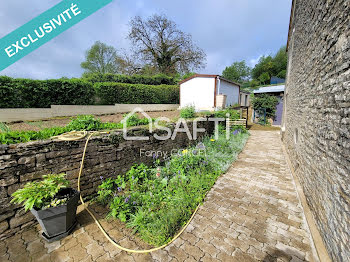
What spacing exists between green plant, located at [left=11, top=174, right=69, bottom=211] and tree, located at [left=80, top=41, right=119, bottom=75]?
2249cm

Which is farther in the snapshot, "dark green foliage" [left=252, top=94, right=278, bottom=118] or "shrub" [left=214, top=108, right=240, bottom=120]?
"dark green foliage" [left=252, top=94, right=278, bottom=118]

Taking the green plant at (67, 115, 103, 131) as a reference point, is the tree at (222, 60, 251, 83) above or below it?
above

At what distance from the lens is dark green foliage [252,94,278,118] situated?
43.5 feet

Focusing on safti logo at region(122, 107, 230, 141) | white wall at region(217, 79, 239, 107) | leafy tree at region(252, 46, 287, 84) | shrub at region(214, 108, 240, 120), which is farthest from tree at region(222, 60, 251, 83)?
safti logo at region(122, 107, 230, 141)

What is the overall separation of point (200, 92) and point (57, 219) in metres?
12.8

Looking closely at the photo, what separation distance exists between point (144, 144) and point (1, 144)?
2685 millimetres

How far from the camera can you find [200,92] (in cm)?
1345

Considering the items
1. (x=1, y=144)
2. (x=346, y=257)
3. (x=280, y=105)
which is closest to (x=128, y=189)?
(x=1, y=144)

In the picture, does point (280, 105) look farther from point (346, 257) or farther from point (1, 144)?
point (1, 144)

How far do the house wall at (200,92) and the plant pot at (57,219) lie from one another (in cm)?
1097

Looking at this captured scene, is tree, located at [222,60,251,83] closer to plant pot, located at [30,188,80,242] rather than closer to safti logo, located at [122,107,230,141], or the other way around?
safti logo, located at [122,107,230,141]

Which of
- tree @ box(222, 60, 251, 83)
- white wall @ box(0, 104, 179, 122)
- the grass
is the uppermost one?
tree @ box(222, 60, 251, 83)

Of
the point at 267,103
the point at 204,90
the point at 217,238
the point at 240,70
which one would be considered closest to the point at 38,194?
the point at 217,238

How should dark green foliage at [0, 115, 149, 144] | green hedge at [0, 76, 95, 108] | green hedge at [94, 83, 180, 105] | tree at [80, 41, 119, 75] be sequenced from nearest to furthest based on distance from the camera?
dark green foliage at [0, 115, 149, 144], green hedge at [0, 76, 95, 108], green hedge at [94, 83, 180, 105], tree at [80, 41, 119, 75]
